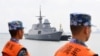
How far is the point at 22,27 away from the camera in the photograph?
604 cm

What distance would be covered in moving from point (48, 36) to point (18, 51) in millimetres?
79170

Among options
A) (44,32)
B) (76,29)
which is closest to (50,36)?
(44,32)

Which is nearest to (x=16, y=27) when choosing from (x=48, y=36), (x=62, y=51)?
(x=62, y=51)

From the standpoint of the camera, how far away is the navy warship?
83312 millimetres

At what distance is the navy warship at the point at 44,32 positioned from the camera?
8331cm

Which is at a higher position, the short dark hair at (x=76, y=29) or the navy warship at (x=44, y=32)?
the short dark hair at (x=76, y=29)

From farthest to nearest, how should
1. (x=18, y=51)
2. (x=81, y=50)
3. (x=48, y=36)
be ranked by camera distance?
(x=48, y=36) → (x=18, y=51) → (x=81, y=50)

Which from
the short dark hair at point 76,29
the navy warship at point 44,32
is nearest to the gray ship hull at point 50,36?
the navy warship at point 44,32

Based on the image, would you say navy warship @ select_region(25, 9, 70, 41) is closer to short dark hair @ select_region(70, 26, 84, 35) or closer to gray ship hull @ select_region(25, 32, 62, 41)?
gray ship hull @ select_region(25, 32, 62, 41)

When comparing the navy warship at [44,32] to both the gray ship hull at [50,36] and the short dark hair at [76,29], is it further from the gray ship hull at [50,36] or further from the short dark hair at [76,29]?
the short dark hair at [76,29]

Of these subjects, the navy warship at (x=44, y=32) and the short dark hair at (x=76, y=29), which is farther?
the navy warship at (x=44, y=32)

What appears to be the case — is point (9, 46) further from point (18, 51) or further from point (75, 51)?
point (75, 51)

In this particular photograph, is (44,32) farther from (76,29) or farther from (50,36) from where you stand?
(76,29)

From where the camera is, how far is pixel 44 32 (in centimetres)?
8781
